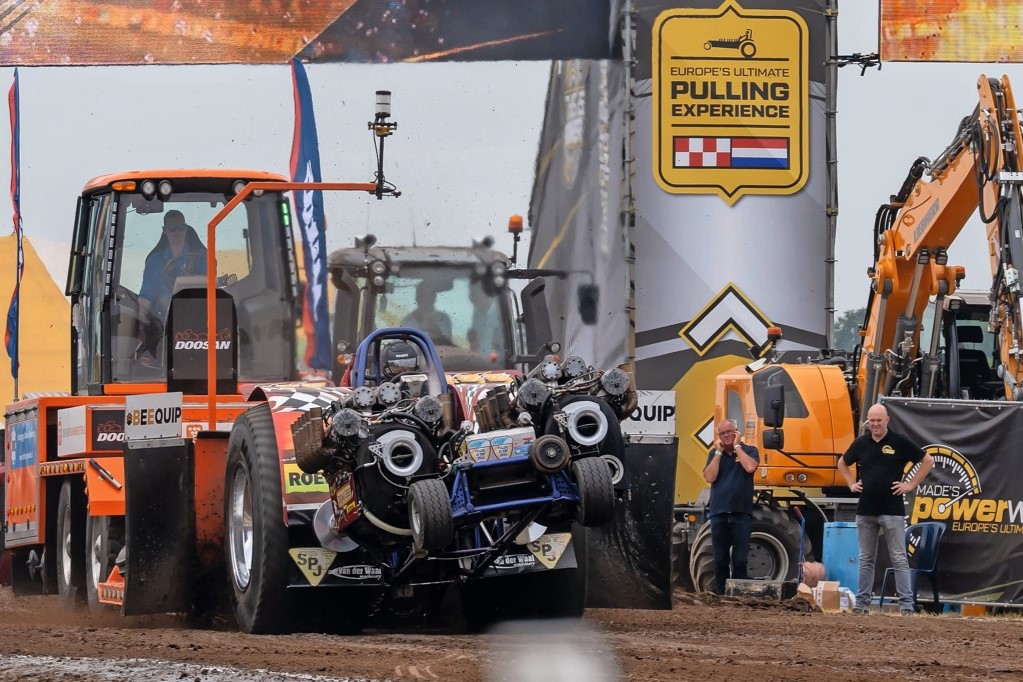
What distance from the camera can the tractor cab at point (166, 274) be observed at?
14250 millimetres

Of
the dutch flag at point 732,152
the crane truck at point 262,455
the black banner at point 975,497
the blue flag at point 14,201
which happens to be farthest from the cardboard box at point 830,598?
the blue flag at point 14,201

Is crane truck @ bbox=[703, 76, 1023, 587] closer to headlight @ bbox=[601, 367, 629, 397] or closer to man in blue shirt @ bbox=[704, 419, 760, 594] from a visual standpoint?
man in blue shirt @ bbox=[704, 419, 760, 594]

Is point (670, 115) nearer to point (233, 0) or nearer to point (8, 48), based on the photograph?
point (233, 0)

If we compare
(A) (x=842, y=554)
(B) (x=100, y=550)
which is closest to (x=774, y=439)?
(A) (x=842, y=554)

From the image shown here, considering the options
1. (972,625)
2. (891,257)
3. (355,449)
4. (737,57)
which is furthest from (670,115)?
(355,449)

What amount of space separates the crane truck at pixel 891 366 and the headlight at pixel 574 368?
6.47 meters

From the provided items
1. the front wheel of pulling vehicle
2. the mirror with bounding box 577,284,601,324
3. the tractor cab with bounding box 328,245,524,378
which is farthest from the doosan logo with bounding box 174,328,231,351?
the mirror with bounding box 577,284,601,324

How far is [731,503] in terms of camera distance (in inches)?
605

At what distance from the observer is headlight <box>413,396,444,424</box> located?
9.86m

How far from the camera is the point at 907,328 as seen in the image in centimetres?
1705

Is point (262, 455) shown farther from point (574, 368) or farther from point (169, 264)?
point (169, 264)

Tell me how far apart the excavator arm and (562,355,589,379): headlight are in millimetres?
5954

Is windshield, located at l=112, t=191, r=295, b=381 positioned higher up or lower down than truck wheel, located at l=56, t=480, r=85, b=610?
higher up

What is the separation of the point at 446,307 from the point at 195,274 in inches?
205
